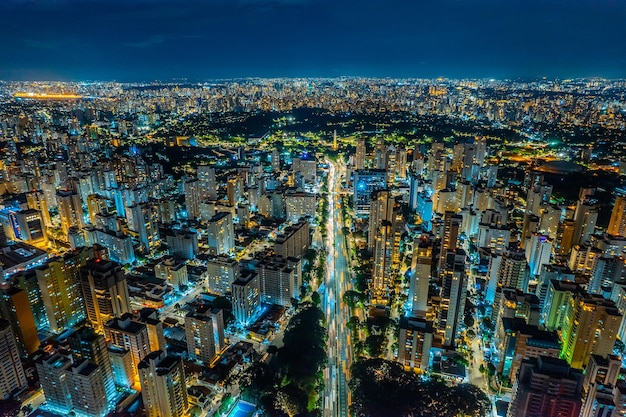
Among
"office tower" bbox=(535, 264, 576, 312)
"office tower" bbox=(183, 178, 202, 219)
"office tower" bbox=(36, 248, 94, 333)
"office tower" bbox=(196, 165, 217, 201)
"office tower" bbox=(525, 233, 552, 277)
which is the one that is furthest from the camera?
"office tower" bbox=(196, 165, 217, 201)

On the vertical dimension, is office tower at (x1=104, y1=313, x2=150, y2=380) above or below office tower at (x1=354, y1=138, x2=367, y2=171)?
below

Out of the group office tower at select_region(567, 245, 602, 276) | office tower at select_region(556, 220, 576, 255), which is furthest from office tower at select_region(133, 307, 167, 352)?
office tower at select_region(556, 220, 576, 255)

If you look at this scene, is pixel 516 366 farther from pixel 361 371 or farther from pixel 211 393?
pixel 211 393

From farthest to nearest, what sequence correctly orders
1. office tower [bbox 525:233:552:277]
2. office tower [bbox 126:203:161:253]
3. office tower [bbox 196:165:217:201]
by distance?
office tower [bbox 196:165:217:201] → office tower [bbox 126:203:161:253] → office tower [bbox 525:233:552:277]

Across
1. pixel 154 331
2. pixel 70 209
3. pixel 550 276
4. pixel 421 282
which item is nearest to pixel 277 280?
pixel 154 331

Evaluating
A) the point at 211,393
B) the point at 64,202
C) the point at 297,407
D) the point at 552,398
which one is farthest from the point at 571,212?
the point at 64,202

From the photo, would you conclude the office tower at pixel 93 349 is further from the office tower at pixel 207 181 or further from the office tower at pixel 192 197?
the office tower at pixel 207 181

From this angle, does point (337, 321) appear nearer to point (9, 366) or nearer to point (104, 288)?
point (104, 288)

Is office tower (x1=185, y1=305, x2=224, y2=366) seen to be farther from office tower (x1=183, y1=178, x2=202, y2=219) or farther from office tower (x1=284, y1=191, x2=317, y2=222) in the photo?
office tower (x1=183, y1=178, x2=202, y2=219)
